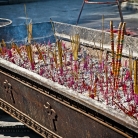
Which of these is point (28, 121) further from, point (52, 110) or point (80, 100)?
point (80, 100)

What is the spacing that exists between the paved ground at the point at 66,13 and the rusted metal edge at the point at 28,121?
6868 millimetres

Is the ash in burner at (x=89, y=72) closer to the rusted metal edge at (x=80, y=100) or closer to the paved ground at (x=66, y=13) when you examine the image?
the rusted metal edge at (x=80, y=100)

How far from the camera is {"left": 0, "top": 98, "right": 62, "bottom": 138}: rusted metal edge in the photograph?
3.38 metres

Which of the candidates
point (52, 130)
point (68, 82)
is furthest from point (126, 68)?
point (52, 130)

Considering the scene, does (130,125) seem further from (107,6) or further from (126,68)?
(107,6)

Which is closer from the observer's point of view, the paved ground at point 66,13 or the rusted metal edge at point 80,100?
the rusted metal edge at point 80,100

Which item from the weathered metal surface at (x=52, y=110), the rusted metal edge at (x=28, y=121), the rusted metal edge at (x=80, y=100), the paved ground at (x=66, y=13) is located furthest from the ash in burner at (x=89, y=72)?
the paved ground at (x=66, y=13)

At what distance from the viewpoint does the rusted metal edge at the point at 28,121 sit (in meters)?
3.38

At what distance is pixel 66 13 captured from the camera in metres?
14.4

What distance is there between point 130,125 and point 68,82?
1.64m

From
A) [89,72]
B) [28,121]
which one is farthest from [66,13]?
[28,121]

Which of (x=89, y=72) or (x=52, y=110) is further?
(x=89, y=72)

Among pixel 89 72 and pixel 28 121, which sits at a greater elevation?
pixel 89 72

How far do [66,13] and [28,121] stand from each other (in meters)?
11.2
